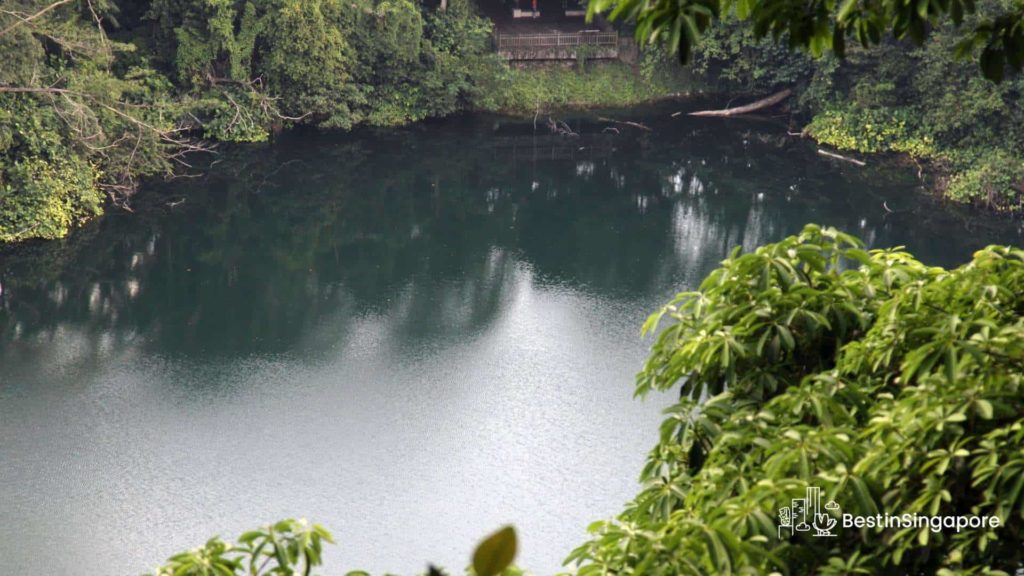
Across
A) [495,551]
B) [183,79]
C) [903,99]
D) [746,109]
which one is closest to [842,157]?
[903,99]

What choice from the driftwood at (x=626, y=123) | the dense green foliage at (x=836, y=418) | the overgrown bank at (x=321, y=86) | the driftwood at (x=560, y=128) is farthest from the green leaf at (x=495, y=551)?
the driftwood at (x=626, y=123)

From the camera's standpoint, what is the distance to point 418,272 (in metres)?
18.6

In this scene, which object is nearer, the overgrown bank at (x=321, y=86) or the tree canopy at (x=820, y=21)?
the tree canopy at (x=820, y=21)

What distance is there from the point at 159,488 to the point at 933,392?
983 cm

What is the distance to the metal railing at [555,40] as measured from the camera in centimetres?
2631

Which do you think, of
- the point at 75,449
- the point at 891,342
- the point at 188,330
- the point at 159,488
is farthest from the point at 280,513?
the point at 891,342

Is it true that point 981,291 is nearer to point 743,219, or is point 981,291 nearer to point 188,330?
point 188,330

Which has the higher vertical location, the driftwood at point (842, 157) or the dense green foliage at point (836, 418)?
the dense green foliage at point (836, 418)

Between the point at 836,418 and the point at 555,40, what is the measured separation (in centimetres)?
2232

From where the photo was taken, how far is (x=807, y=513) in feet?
14.7

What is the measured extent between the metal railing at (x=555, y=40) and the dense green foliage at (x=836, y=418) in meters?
21.1

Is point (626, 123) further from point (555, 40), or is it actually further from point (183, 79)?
point (183, 79)
